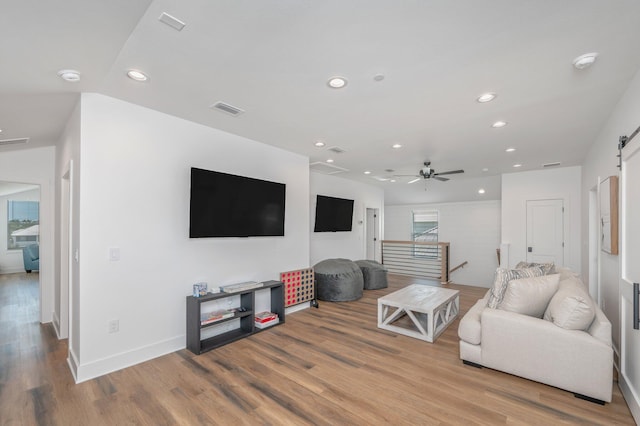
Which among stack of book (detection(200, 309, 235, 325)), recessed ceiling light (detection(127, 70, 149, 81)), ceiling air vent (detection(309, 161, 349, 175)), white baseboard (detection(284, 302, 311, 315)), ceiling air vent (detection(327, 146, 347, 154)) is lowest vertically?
white baseboard (detection(284, 302, 311, 315))

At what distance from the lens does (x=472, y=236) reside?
8.81 m

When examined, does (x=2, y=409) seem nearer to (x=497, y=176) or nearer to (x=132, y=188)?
(x=132, y=188)

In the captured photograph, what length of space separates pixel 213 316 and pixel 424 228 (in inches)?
316

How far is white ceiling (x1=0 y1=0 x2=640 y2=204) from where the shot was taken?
1.68 m

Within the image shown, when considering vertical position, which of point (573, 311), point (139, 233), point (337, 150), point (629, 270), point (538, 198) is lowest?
point (573, 311)

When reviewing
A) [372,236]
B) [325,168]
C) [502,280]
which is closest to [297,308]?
[325,168]

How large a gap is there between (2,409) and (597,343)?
4752mm

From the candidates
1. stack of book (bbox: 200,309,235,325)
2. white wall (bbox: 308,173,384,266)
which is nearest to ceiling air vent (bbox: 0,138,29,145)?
stack of book (bbox: 200,309,235,325)

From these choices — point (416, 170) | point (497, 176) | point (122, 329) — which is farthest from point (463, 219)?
point (122, 329)

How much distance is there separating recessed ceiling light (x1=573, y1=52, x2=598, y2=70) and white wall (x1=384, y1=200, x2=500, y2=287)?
688 cm

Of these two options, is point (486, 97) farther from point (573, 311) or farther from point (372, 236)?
point (372, 236)

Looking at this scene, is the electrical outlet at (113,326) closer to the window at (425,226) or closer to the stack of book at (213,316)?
the stack of book at (213,316)

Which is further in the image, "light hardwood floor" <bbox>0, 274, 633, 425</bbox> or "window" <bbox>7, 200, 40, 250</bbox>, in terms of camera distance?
"window" <bbox>7, 200, 40, 250</bbox>

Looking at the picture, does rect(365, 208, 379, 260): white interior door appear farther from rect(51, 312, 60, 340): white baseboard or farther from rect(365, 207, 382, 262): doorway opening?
rect(51, 312, 60, 340): white baseboard
